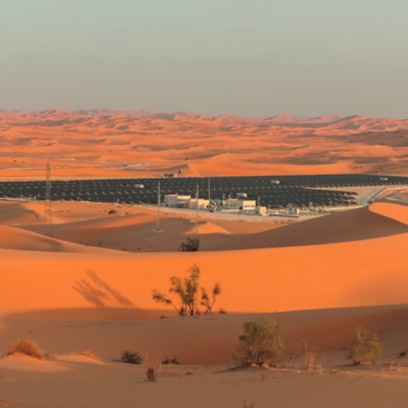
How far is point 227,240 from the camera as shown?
4669cm

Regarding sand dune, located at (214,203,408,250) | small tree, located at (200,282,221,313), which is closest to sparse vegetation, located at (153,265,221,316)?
small tree, located at (200,282,221,313)

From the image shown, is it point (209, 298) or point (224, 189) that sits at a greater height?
point (224, 189)

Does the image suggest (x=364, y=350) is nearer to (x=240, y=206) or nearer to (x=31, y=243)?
(x=31, y=243)

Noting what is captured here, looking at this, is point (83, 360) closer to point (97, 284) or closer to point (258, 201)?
point (97, 284)

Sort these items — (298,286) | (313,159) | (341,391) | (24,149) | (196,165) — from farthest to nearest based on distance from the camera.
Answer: (24,149)
(313,159)
(196,165)
(298,286)
(341,391)

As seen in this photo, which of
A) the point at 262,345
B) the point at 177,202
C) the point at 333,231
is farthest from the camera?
the point at 177,202

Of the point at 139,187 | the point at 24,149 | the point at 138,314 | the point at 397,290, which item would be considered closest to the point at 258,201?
the point at 139,187

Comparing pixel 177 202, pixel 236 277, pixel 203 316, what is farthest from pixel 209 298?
pixel 177 202

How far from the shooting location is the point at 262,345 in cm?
1475

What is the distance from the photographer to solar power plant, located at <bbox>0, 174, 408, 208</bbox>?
3560 inches

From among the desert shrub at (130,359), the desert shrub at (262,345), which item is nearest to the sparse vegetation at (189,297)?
the desert shrub at (130,359)

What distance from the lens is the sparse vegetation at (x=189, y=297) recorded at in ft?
83.6

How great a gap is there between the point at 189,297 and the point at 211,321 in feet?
15.3

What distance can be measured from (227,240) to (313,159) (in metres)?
119
